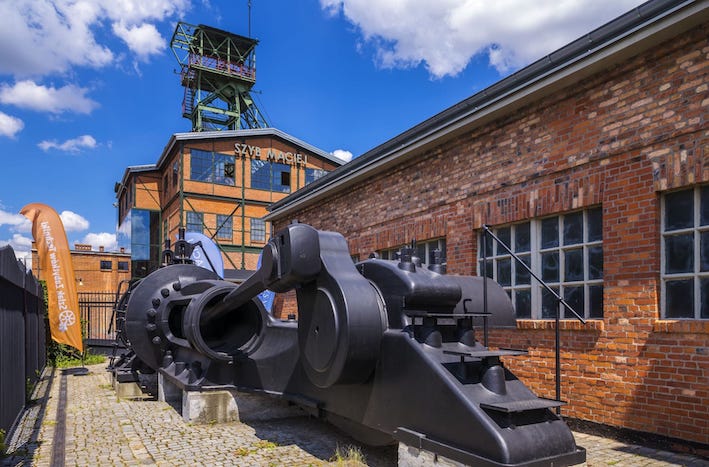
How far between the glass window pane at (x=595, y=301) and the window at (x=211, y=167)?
21.8m

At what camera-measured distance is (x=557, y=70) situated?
20.6 ft

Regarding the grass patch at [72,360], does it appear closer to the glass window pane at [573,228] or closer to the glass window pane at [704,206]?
the glass window pane at [573,228]

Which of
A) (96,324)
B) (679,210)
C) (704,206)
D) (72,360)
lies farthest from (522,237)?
(96,324)

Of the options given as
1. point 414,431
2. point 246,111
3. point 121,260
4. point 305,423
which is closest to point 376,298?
point 414,431

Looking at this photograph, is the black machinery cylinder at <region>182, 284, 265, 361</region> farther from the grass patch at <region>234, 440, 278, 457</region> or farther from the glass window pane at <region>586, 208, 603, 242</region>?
the glass window pane at <region>586, 208, 603, 242</region>

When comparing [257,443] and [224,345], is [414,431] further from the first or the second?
[224,345]

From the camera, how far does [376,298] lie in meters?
4.19

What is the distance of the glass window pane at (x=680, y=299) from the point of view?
16.9ft

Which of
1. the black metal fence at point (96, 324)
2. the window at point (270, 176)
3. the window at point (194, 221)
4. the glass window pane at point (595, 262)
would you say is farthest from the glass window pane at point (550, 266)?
the window at point (270, 176)

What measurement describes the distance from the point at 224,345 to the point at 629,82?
212 inches

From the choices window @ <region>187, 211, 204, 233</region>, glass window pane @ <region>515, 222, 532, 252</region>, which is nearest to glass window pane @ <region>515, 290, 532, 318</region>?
glass window pane @ <region>515, 222, 532, 252</region>

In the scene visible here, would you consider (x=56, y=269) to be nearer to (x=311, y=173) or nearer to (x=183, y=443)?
(x=183, y=443)

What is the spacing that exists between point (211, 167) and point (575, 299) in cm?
2181

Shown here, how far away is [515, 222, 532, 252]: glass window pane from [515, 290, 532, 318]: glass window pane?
1.81ft
